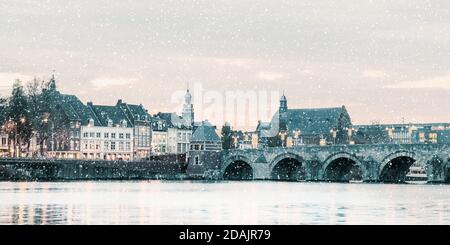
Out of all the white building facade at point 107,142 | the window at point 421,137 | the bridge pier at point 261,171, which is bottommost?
the bridge pier at point 261,171

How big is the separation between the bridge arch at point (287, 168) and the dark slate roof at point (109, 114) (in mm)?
23871

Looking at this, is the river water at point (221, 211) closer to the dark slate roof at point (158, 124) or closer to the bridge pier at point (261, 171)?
the bridge pier at point (261, 171)

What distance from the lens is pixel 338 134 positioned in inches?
4532

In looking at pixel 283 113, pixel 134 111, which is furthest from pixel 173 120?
pixel 283 113

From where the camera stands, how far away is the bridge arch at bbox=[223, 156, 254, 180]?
8562 centimetres

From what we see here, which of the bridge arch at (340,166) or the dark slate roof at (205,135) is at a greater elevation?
the dark slate roof at (205,135)

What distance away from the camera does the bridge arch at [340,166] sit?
75.0m

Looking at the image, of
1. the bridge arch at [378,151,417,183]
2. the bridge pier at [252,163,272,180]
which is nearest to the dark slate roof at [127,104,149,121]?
the bridge pier at [252,163,272,180]

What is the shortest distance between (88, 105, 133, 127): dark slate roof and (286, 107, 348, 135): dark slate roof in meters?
22.9

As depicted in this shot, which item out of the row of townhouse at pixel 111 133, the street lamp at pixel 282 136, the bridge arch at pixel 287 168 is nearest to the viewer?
the bridge arch at pixel 287 168

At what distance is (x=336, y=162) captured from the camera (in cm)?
7981

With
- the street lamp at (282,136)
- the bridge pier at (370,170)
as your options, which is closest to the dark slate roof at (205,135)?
the bridge pier at (370,170)
